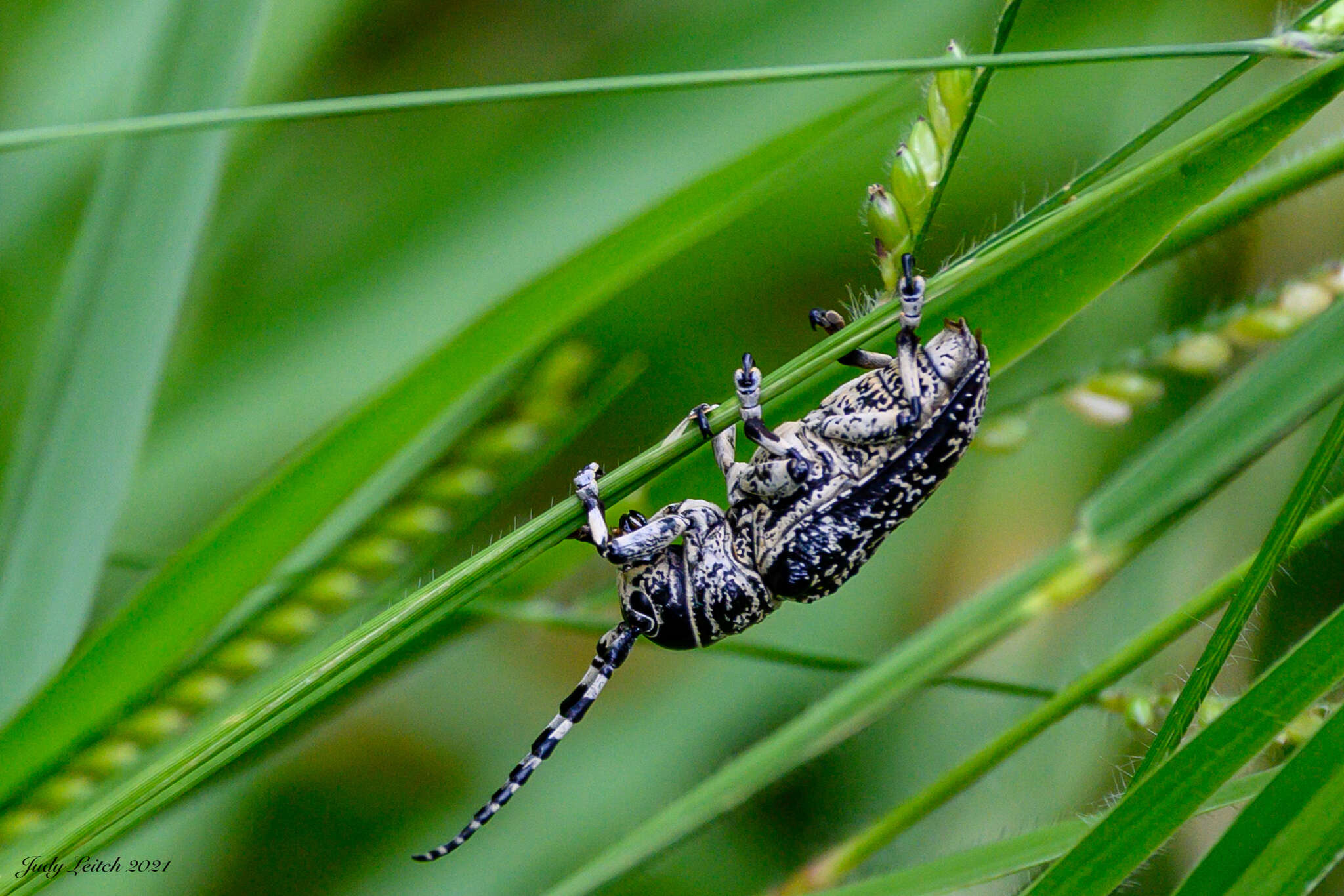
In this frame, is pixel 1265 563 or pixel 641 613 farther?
pixel 641 613

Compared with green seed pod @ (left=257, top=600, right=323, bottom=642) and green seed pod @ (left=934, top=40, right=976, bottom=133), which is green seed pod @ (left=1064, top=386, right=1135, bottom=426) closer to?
green seed pod @ (left=934, top=40, right=976, bottom=133)

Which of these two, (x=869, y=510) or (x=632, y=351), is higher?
(x=632, y=351)

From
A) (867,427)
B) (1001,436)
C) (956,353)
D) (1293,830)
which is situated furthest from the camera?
(1001,436)

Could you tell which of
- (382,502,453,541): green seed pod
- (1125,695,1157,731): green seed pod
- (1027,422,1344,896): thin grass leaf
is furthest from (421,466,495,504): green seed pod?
(1125,695,1157,731): green seed pod

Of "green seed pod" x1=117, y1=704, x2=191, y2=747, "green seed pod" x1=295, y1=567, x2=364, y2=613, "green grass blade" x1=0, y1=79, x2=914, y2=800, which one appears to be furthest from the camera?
"green seed pod" x1=295, y1=567, x2=364, y2=613

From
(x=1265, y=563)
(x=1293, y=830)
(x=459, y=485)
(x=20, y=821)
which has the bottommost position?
(x=1293, y=830)

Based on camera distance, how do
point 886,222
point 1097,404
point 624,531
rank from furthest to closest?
point 1097,404
point 624,531
point 886,222

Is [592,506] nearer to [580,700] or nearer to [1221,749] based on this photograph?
[580,700]

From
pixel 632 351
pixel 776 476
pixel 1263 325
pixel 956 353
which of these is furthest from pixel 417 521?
pixel 1263 325
